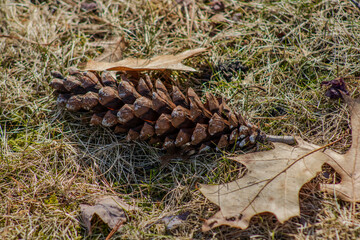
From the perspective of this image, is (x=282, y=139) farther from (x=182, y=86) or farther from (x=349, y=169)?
(x=182, y=86)

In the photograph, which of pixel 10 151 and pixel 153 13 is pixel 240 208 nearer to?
pixel 10 151

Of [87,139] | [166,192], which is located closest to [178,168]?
[166,192]

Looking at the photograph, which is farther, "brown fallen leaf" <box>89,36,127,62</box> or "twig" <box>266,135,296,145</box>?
"brown fallen leaf" <box>89,36,127,62</box>

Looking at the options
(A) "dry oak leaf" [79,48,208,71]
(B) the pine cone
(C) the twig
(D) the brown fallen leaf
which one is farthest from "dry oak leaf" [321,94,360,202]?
(D) the brown fallen leaf

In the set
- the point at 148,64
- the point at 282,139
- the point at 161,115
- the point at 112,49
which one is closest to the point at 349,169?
the point at 282,139

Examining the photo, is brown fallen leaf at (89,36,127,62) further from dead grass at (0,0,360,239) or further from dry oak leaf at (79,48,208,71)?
dry oak leaf at (79,48,208,71)

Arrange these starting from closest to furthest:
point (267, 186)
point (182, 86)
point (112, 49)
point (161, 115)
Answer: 1. point (267, 186)
2. point (161, 115)
3. point (182, 86)
4. point (112, 49)
